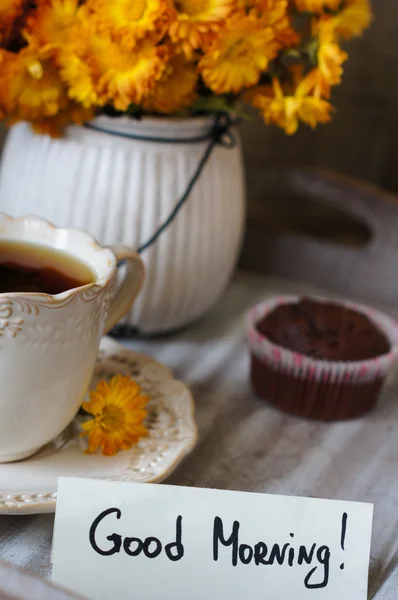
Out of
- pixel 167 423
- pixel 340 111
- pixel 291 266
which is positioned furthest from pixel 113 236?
pixel 340 111

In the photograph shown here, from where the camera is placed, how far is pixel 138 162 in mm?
722

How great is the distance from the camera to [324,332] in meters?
0.71

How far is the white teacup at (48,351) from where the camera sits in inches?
18.5

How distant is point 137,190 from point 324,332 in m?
0.24

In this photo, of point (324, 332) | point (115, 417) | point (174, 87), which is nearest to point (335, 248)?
point (324, 332)

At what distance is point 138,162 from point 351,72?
3.26 feet

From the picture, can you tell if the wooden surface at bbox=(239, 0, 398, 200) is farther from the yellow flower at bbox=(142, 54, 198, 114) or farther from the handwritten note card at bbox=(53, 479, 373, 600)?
the handwritten note card at bbox=(53, 479, 373, 600)

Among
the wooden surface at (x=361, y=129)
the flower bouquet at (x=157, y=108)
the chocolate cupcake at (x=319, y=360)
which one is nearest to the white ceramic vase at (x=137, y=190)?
the flower bouquet at (x=157, y=108)

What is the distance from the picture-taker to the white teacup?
0.47 m

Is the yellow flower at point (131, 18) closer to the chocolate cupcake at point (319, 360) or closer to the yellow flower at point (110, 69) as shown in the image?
the yellow flower at point (110, 69)

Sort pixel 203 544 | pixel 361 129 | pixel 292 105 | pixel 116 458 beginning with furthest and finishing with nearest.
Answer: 1. pixel 361 129
2. pixel 292 105
3. pixel 116 458
4. pixel 203 544

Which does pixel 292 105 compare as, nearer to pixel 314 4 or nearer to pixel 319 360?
pixel 314 4

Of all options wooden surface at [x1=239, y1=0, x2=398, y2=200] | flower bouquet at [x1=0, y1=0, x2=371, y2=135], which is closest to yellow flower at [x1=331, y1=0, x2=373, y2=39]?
flower bouquet at [x1=0, y1=0, x2=371, y2=135]

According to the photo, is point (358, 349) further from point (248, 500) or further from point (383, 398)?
point (248, 500)
